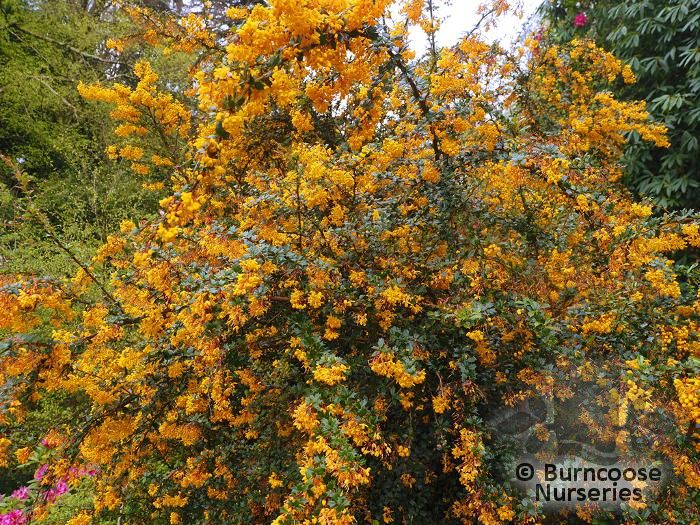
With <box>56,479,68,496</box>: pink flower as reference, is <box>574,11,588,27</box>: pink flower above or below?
above

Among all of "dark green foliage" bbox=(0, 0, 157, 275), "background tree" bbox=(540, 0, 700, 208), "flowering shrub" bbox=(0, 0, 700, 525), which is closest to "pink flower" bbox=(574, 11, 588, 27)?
"background tree" bbox=(540, 0, 700, 208)

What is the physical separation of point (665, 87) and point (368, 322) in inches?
188

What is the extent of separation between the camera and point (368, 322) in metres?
2.66

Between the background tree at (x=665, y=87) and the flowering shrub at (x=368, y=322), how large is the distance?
2242 millimetres

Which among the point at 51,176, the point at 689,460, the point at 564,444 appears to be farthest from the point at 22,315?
the point at 51,176

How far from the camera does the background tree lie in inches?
184

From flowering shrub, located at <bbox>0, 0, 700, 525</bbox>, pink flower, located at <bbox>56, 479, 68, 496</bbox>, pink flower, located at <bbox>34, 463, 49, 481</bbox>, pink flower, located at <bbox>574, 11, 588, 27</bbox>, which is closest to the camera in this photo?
flowering shrub, located at <bbox>0, 0, 700, 525</bbox>

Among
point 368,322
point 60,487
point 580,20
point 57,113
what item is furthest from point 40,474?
point 57,113

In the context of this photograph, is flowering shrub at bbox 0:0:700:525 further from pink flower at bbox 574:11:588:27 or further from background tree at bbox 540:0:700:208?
pink flower at bbox 574:11:588:27

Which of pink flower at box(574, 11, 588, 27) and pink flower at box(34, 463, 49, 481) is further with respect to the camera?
pink flower at box(574, 11, 588, 27)

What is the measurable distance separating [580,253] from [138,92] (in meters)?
3.74

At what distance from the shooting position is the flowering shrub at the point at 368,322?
1986 millimetres

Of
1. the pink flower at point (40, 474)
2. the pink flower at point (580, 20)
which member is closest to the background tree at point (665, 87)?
the pink flower at point (580, 20)

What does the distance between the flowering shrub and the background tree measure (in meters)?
2.24
